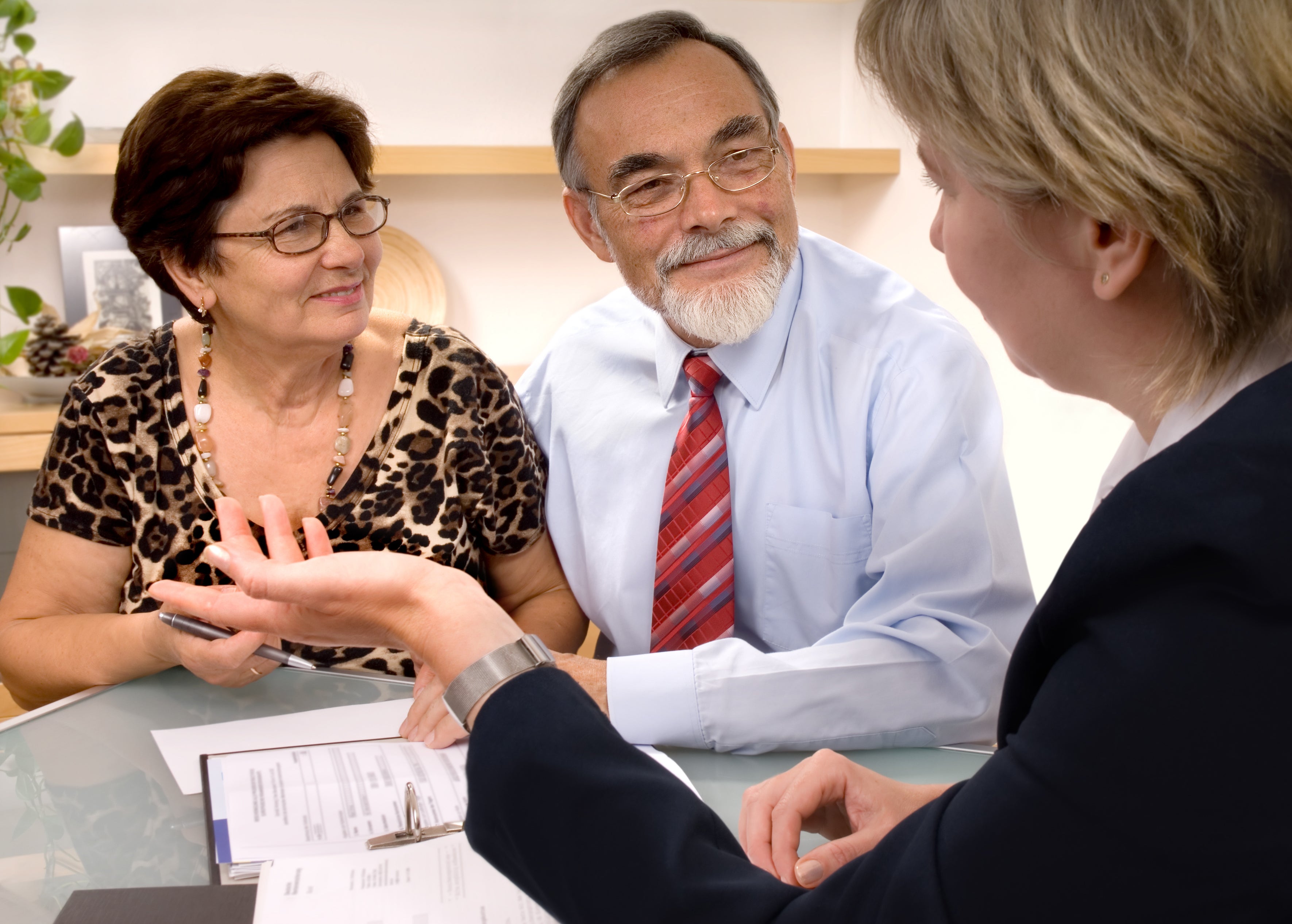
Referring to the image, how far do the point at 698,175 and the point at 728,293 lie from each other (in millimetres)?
172

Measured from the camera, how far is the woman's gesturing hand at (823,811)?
2.87 ft

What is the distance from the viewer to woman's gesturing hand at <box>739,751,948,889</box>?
2.87 ft

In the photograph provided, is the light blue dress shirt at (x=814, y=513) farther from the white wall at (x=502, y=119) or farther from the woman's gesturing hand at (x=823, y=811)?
the white wall at (x=502, y=119)

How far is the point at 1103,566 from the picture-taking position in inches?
21.9

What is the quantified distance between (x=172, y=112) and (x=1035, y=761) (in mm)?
1397

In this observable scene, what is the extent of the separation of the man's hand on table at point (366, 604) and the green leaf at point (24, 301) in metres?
2.22

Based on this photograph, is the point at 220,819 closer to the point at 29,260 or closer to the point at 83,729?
the point at 83,729

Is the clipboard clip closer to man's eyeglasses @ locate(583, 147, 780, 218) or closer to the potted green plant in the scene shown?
man's eyeglasses @ locate(583, 147, 780, 218)

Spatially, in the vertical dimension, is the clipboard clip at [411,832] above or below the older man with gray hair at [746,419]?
below

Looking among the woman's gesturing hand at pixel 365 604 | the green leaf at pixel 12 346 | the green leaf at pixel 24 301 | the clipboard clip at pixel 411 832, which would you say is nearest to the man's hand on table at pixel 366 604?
the woman's gesturing hand at pixel 365 604

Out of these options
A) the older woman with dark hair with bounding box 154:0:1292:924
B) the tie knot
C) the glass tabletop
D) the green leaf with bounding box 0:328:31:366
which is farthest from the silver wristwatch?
the green leaf with bounding box 0:328:31:366

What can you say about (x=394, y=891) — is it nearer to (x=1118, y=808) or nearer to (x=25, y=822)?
(x=25, y=822)

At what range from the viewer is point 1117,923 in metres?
0.55

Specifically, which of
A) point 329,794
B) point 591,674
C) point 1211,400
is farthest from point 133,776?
point 1211,400
